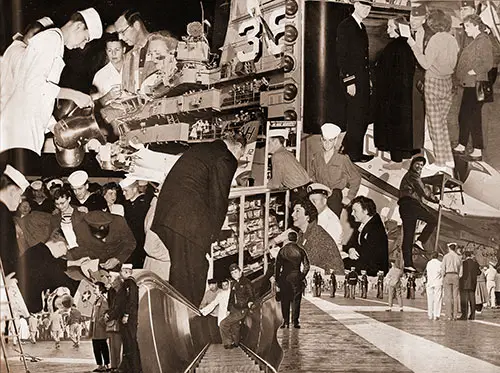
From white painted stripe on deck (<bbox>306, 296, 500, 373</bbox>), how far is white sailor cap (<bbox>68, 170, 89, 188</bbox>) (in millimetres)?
1136

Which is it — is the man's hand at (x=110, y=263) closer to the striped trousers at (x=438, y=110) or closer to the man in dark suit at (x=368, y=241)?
the man in dark suit at (x=368, y=241)

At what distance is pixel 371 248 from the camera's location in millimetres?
3180

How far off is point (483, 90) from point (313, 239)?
107 centimetres

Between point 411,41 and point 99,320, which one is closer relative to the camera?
point 99,320

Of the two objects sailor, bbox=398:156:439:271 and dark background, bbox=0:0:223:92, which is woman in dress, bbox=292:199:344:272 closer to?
sailor, bbox=398:156:439:271

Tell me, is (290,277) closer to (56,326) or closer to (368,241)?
(368,241)

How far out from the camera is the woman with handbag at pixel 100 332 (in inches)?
120

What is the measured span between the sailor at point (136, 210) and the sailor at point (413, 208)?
118cm

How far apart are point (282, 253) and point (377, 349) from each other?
613mm

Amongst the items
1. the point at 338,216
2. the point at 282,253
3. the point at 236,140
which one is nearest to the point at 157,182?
the point at 236,140

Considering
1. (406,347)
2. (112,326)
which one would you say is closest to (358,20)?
(406,347)

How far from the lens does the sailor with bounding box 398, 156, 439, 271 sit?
3211 millimetres

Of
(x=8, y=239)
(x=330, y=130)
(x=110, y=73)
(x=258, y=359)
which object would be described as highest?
(x=110, y=73)

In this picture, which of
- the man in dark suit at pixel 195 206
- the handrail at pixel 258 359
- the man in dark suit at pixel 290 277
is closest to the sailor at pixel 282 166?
the man in dark suit at pixel 195 206
